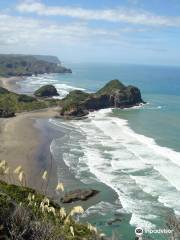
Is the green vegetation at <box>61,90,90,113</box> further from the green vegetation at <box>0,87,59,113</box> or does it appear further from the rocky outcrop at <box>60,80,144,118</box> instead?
the green vegetation at <box>0,87,59,113</box>

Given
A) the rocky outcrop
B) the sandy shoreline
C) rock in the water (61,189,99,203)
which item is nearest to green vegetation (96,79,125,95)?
the rocky outcrop

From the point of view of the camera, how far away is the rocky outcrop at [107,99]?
9188cm

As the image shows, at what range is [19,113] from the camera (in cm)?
8725

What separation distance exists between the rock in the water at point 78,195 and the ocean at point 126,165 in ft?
3.56

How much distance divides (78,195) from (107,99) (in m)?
61.9

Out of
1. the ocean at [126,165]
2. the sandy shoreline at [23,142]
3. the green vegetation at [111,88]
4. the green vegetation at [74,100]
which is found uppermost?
the green vegetation at [111,88]

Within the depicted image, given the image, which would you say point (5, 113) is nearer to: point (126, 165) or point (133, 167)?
point (126, 165)

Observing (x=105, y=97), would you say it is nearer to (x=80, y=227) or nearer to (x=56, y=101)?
(x=56, y=101)

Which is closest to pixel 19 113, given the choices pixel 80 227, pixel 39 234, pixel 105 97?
pixel 105 97

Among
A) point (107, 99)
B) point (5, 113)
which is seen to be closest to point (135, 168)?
point (5, 113)

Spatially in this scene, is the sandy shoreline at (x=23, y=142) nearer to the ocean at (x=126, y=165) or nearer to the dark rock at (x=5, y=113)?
the dark rock at (x=5, y=113)

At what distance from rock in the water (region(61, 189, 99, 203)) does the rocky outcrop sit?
47.9 m

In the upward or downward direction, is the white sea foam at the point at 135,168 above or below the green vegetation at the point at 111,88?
below

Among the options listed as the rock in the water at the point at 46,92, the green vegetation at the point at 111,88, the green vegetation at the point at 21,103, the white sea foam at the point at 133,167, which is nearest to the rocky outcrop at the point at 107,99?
the green vegetation at the point at 111,88
